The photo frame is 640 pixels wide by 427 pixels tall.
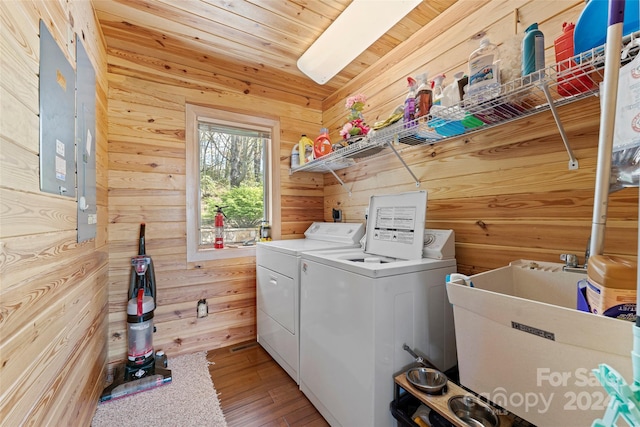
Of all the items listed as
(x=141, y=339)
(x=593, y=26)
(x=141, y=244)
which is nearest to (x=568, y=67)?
(x=593, y=26)

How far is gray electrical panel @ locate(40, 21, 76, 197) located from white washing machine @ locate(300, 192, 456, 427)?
115 centimetres

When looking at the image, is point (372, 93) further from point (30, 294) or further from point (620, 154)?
point (30, 294)

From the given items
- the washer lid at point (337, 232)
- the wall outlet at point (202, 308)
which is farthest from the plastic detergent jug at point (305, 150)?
the wall outlet at point (202, 308)

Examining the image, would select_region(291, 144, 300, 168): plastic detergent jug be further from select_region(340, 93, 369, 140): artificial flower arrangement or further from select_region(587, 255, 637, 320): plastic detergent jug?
select_region(587, 255, 637, 320): plastic detergent jug

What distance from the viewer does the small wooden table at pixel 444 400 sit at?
3.10ft

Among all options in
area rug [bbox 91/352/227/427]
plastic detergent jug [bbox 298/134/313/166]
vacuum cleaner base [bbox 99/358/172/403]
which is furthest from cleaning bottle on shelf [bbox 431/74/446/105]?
vacuum cleaner base [bbox 99/358/172/403]

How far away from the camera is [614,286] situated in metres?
0.63

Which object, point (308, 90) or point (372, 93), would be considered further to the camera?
point (308, 90)

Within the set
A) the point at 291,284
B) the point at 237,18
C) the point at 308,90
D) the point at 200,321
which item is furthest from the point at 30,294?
the point at 308,90

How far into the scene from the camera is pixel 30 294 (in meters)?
0.79

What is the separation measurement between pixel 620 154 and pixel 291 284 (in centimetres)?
156

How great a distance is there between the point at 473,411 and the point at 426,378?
0.19 metres

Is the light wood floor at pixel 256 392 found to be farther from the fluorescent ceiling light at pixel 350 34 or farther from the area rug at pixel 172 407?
the fluorescent ceiling light at pixel 350 34

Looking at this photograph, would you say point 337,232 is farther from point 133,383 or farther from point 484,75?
point 133,383
